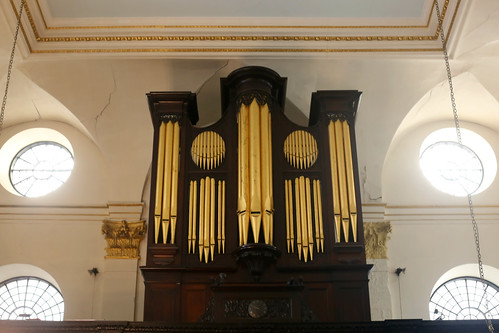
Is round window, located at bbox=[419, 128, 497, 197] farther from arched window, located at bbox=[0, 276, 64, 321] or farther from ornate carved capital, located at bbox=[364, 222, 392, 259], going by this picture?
arched window, located at bbox=[0, 276, 64, 321]

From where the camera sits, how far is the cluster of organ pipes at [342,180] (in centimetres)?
991

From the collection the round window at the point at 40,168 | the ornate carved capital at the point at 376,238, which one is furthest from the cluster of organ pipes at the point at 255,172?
the round window at the point at 40,168

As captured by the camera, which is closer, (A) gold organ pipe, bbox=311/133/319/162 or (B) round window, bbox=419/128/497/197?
(A) gold organ pipe, bbox=311/133/319/162

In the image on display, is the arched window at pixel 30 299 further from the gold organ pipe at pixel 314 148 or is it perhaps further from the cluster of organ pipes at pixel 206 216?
the gold organ pipe at pixel 314 148

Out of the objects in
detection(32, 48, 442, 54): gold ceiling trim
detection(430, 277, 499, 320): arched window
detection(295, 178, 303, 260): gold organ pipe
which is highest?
detection(32, 48, 442, 54): gold ceiling trim

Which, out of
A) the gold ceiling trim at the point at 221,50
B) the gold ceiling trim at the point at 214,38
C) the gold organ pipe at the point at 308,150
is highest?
the gold ceiling trim at the point at 214,38

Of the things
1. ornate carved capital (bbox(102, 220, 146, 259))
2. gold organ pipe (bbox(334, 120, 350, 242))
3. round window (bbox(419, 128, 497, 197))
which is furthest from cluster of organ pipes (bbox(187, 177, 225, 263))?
round window (bbox(419, 128, 497, 197))

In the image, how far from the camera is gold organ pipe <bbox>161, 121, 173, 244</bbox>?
996 cm

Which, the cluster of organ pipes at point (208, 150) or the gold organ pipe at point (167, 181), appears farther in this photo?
the cluster of organ pipes at point (208, 150)

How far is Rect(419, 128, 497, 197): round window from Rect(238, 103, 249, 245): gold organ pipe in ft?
12.7

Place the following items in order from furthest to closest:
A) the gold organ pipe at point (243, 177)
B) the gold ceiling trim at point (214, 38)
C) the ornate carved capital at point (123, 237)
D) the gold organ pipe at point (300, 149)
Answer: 1. the gold ceiling trim at point (214, 38)
2. the ornate carved capital at point (123, 237)
3. the gold organ pipe at point (300, 149)
4. the gold organ pipe at point (243, 177)

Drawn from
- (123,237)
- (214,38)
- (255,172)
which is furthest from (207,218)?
(214,38)

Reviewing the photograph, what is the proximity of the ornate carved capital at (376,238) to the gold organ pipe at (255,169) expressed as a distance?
257cm

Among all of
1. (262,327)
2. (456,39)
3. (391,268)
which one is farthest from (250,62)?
(262,327)
